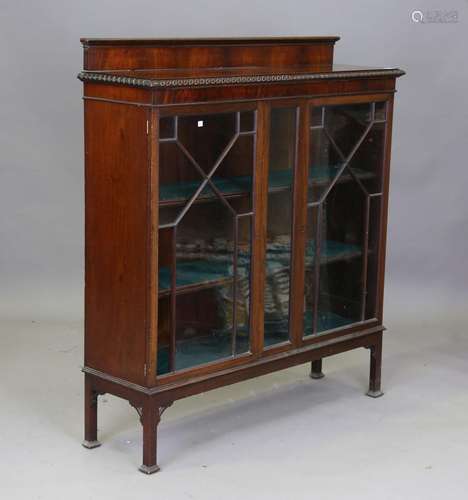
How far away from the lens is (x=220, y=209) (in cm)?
425

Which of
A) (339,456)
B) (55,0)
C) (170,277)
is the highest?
(55,0)

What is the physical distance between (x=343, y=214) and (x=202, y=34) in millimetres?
1413

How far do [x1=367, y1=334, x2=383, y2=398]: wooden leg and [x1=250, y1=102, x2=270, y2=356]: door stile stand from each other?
2.23 feet

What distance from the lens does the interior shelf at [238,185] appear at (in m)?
4.09

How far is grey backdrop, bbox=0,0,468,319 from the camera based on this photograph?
5629 millimetres

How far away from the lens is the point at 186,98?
400 centimetres

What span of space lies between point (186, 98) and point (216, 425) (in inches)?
50.6

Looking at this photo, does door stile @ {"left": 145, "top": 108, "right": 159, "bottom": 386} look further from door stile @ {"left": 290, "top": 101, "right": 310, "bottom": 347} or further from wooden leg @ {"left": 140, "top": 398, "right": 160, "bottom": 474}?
door stile @ {"left": 290, "top": 101, "right": 310, "bottom": 347}

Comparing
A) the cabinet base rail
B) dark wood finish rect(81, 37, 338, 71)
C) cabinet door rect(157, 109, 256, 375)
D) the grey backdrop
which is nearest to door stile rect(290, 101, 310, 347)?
the cabinet base rail

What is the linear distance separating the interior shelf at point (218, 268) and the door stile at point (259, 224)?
5 cm

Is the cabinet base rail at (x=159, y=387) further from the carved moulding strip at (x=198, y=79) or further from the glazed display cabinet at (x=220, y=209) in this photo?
the carved moulding strip at (x=198, y=79)

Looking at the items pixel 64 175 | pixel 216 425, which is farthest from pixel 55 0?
pixel 216 425

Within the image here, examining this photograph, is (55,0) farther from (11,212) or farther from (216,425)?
(216,425)

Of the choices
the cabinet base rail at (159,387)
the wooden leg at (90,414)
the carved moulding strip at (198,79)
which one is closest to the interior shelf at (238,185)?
the carved moulding strip at (198,79)
